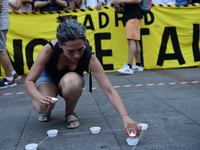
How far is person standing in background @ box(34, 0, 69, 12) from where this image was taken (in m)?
6.81

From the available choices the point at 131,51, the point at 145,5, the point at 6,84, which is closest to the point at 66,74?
the point at 6,84

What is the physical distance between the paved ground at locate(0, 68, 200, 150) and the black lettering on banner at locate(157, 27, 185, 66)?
1.77m

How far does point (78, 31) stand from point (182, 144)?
4.11ft

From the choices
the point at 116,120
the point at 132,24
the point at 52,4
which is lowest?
the point at 116,120

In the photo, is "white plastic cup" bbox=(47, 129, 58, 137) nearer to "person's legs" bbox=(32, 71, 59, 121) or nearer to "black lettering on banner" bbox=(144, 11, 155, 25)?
"person's legs" bbox=(32, 71, 59, 121)

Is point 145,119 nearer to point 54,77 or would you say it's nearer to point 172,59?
point 54,77

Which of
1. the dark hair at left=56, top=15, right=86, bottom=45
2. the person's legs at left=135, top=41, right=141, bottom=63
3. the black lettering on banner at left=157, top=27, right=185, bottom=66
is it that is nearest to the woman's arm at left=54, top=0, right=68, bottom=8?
the person's legs at left=135, top=41, right=141, bottom=63

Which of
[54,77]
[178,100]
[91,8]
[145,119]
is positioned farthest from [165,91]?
[91,8]

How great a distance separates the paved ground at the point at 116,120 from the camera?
8.78 ft

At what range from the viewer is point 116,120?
3.32 m

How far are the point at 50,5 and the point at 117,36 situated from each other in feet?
5.32

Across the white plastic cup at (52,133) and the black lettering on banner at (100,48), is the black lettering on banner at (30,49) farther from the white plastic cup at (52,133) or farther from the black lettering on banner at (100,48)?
the white plastic cup at (52,133)

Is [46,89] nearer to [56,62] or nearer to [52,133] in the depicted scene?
[56,62]

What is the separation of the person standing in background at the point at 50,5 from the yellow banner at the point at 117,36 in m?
0.17
